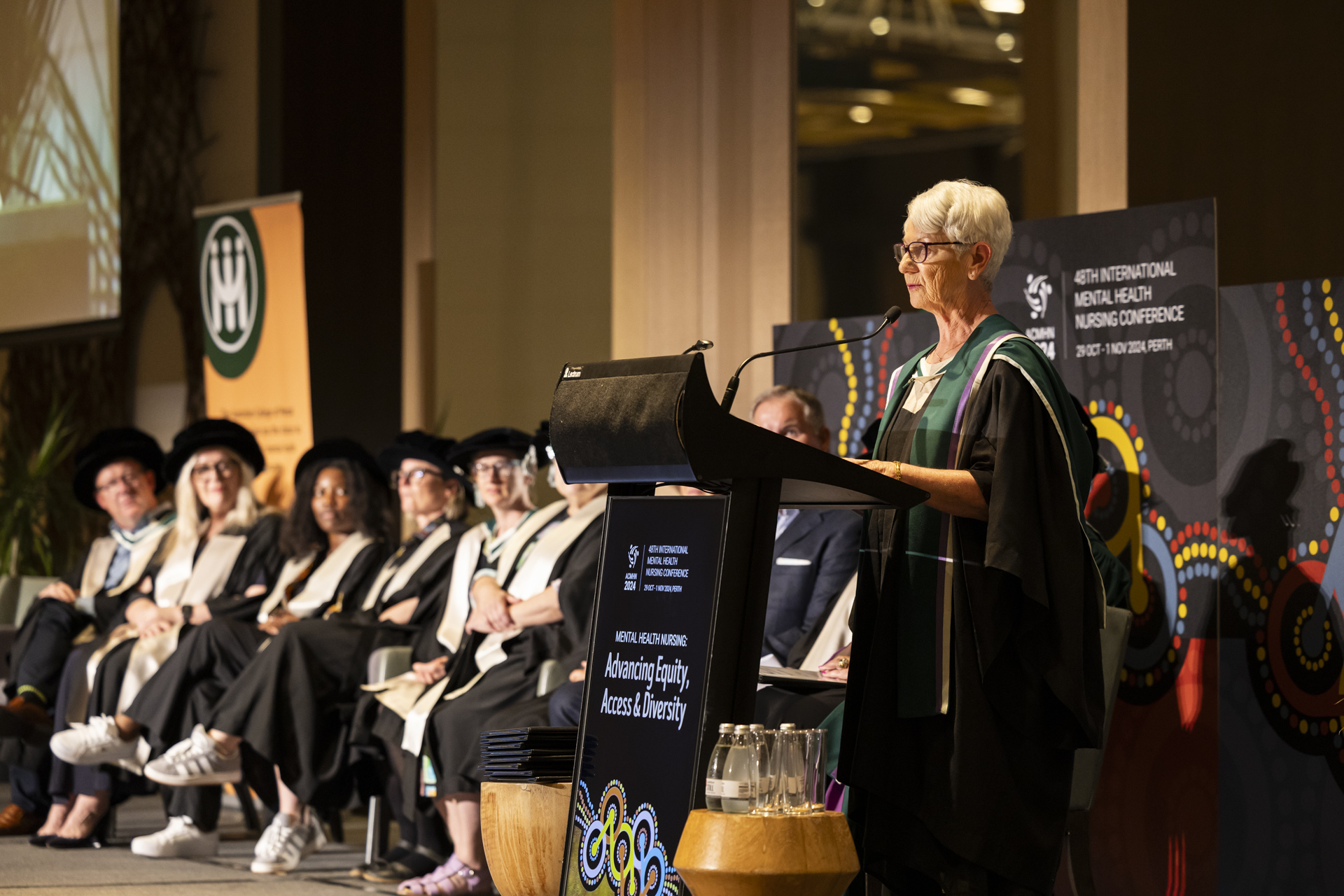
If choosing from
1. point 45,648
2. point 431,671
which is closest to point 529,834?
point 431,671

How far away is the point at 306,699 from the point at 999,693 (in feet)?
10.5

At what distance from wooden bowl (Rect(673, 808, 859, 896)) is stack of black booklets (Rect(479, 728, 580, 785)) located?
0.75m

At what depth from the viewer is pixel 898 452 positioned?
2.62 metres

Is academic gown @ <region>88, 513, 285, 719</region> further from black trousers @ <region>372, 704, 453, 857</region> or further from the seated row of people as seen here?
black trousers @ <region>372, 704, 453, 857</region>

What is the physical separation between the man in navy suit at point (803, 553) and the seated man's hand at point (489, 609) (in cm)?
90

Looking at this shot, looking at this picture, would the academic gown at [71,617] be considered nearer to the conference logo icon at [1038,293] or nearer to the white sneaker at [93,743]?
the white sneaker at [93,743]

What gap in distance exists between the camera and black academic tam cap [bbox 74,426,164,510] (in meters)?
6.78

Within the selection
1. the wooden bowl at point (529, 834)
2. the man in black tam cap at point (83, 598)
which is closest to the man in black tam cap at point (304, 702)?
the man in black tam cap at point (83, 598)

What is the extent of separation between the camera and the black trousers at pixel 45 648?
6.31 m

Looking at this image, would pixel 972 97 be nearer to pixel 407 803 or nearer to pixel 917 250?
pixel 407 803

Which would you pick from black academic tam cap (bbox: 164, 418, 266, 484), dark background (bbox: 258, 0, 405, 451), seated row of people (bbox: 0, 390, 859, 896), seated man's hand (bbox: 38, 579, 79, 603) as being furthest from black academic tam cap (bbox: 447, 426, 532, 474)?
dark background (bbox: 258, 0, 405, 451)

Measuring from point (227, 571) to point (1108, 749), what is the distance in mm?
3654

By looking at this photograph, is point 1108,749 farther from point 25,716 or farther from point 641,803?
point 25,716

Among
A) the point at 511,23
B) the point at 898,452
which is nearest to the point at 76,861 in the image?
the point at 898,452
